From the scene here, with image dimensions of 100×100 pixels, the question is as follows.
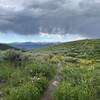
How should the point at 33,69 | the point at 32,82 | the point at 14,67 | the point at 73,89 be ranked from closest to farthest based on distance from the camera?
the point at 73,89 < the point at 32,82 < the point at 33,69 < the point at 14,67

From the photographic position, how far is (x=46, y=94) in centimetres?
1662

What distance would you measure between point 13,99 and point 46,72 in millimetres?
7476

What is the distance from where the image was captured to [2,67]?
69.5 feet

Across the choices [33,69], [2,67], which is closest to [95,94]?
[33,69]

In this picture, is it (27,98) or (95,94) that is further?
(95,94)

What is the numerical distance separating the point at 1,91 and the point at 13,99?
1867 mm

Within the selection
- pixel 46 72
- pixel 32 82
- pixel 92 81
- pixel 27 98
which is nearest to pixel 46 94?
pixel 32 82

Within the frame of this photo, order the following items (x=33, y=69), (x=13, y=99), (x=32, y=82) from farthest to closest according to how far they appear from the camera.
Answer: (x=33, y=69) < (x=32, y=82) < (x=13, y=99)

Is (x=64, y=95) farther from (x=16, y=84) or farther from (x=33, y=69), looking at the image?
(x=33, y=69)

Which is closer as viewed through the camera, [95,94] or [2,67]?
[95,94]

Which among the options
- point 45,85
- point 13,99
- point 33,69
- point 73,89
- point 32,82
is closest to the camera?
point 13,99

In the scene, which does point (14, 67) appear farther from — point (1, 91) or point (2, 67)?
point (1, 91)

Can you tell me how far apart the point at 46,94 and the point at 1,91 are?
2456 millimetres

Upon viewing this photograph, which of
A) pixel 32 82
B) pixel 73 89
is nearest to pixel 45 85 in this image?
pixel 32 82
